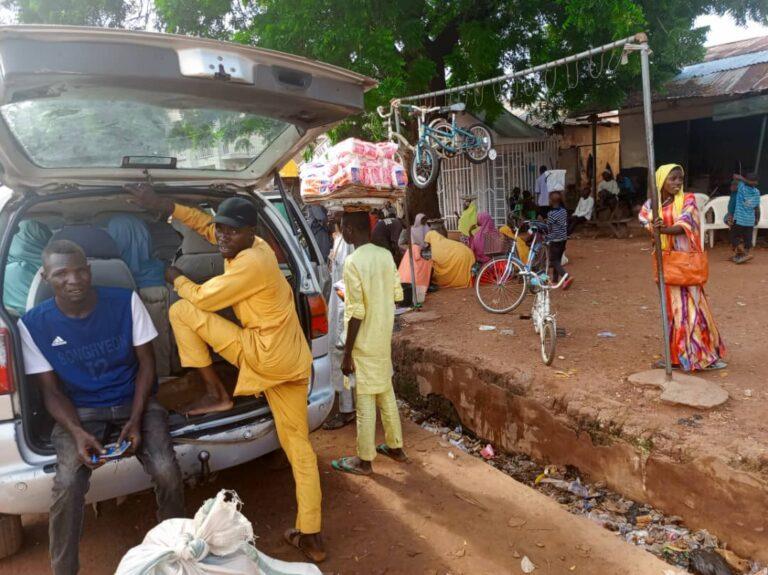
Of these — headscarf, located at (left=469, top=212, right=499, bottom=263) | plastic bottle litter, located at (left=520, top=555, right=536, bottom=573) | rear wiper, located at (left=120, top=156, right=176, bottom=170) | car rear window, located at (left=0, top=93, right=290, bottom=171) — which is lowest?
plastic bottle litter, located at (left=520, top=555, right=536, bottom=573)

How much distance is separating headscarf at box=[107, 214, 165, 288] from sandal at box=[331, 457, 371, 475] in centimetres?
159

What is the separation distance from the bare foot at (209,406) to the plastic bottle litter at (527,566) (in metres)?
1.60

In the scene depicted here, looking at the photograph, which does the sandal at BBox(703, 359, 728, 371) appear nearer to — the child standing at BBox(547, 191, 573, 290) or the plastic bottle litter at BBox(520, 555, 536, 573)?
the plastic bottle litter at BBox(520, 555, 536, 573)

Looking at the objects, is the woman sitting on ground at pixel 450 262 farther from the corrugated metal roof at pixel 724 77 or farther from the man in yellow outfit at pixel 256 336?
the corrugated metal roof at pixel 724 77

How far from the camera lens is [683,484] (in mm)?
3092

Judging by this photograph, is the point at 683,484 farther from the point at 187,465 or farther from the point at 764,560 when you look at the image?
the point at 187,465

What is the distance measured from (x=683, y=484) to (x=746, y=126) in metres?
12.8

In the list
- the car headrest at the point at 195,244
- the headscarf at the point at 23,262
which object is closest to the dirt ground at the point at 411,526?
the headscarf at the point at 23,262

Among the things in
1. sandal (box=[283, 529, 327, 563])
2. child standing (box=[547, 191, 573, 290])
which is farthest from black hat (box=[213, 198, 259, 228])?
child standing (box=[547, 191, 573, 290])

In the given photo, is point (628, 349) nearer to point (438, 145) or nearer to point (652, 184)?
point (652, 184)

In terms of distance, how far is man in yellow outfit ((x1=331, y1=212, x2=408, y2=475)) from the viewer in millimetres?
3473

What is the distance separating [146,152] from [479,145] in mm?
6635

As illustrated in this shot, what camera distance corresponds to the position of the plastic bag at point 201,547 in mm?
1720

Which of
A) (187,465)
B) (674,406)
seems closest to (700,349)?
(674,406)
